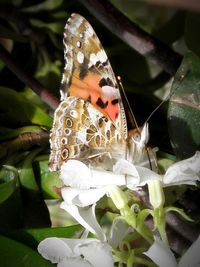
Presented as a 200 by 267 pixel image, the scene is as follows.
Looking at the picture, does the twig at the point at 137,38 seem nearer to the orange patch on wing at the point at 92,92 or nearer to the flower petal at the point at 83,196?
the orange patch on wing at the point at 92,92

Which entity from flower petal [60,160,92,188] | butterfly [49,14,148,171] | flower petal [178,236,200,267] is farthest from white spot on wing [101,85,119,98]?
flower petal [178,236,200,267]

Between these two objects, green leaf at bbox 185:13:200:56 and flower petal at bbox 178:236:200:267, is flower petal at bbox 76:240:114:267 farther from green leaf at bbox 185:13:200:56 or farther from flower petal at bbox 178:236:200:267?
green leaf at bbox 185:13:200:56

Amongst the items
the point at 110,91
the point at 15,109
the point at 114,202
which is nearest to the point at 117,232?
the point at 114,202

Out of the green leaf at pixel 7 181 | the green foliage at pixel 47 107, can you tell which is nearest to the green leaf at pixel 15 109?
the green foliage at pixel 47 107

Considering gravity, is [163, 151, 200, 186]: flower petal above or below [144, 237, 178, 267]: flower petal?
above

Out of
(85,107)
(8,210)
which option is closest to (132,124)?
(85,107)

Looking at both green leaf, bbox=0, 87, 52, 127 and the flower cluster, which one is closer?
the flower cluster

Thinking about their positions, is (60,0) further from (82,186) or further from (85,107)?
(82,186)
